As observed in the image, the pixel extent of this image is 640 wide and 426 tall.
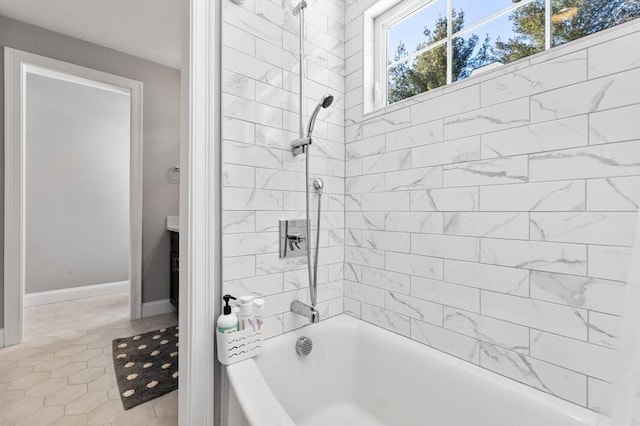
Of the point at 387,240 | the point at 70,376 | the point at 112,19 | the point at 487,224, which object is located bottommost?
the point at 70,376

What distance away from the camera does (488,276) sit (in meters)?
1.09

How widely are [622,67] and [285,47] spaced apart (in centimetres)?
125

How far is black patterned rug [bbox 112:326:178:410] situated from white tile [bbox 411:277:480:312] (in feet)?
5.29

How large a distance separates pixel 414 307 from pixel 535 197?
67 cm

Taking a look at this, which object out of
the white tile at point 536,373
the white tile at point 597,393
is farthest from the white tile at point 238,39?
the white tile at point 597,393

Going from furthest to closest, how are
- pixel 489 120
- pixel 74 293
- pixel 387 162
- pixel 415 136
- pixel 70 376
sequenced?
1. pixel 74 293
2. pixel 70 376
3. pixel 387 162
4. pixel 415 136
5. pixel 489 120

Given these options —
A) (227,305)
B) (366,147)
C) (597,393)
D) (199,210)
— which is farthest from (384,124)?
(597,393)

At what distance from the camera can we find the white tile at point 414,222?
1.25 metres

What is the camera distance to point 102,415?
61.2 inches

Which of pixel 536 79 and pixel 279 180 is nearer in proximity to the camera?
pixel 536 79

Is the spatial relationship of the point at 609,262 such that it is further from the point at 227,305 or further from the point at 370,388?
the point at 227,305

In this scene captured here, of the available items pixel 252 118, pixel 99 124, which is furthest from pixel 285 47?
pixel 99 124

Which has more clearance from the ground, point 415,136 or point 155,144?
point 155,144

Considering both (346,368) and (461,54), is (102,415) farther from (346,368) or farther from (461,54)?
(461,54)
